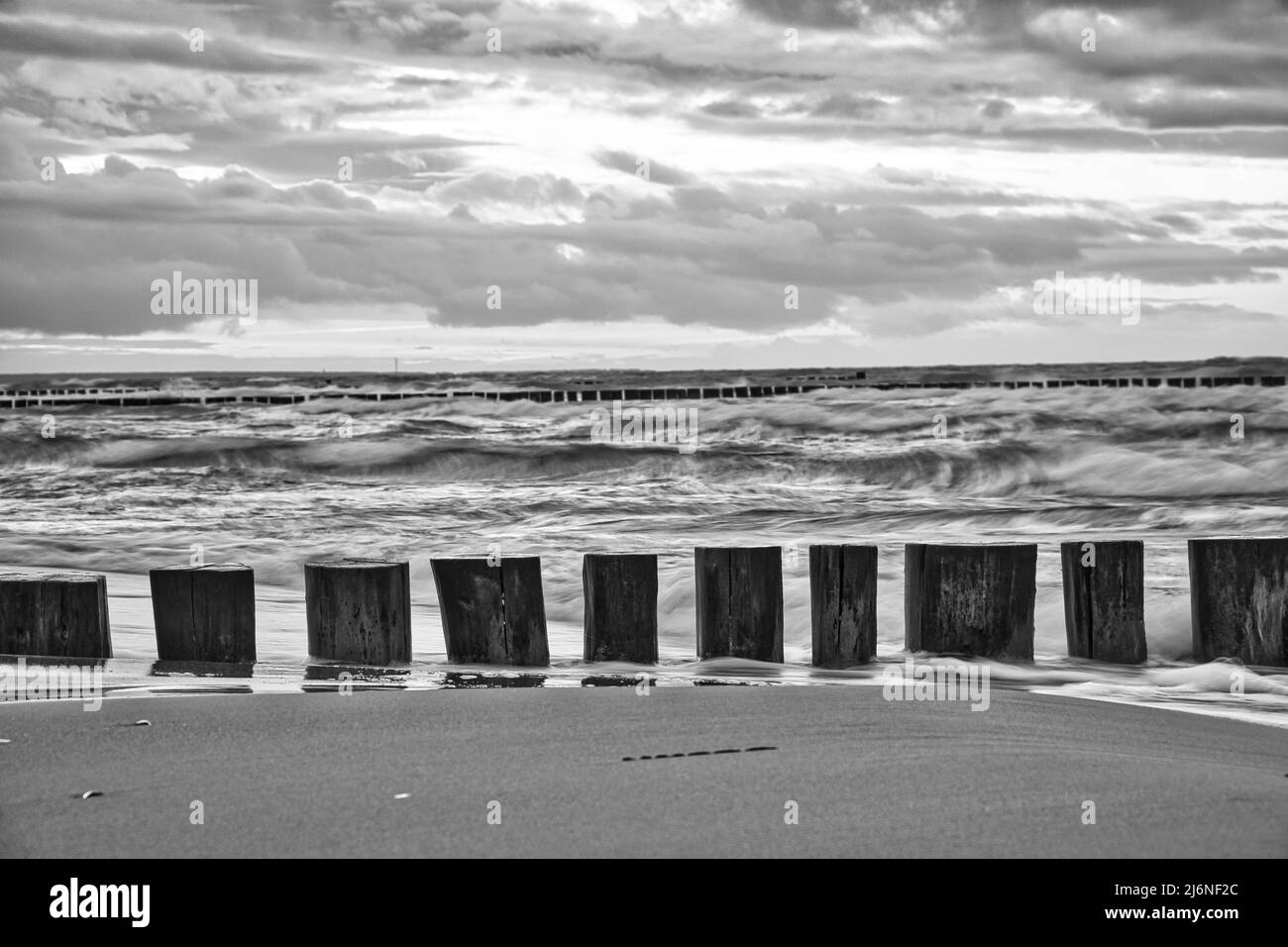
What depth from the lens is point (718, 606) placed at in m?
5.64

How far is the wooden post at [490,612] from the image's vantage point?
5.56m

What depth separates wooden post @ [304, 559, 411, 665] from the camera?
A: 5426mm

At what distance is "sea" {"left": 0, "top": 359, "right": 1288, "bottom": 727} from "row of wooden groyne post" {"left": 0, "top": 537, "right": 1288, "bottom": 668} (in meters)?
0.13

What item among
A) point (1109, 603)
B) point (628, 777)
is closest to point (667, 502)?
point (1109, 603)

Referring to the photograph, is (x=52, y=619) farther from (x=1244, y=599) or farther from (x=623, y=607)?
(x=1244, y=599)

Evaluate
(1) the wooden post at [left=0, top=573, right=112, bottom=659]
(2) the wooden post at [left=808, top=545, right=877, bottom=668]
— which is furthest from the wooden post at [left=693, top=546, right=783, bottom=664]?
(1) the wooden post at [left=0, top=573, right=112, bottom=659]

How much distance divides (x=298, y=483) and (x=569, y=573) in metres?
12.1

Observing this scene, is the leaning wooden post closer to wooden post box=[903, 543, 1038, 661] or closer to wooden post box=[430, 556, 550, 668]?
wooden post box=[430, 556, 550, 668]

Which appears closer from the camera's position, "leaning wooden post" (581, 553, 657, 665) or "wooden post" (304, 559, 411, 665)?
"wooden post" (304, 559, 411, 665)

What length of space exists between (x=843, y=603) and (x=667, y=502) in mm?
11341

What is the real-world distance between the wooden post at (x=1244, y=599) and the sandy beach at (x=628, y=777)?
1.27m

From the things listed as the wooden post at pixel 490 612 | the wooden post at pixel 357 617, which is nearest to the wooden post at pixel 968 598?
the wooden post at pixel 490 612

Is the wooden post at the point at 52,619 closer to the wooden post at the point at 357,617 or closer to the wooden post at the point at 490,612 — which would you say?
the wooden post at the point at 357,617

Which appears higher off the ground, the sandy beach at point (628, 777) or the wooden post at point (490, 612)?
the wooden post at point (490, 612)
